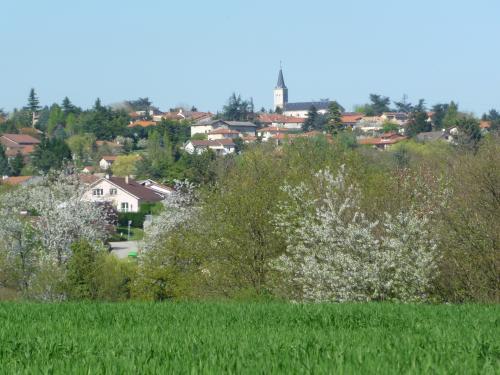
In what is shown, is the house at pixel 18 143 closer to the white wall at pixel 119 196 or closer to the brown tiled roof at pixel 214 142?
the brown tiled roof at pixel 214 142

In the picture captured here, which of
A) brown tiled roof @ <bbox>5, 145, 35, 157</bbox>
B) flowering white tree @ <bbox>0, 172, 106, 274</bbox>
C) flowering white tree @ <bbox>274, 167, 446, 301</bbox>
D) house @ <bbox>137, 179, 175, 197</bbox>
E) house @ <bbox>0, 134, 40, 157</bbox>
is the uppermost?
flowering white tree @ <bbox>274, 167, 446, 301</bbox>

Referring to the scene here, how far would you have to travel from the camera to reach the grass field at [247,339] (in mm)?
8695

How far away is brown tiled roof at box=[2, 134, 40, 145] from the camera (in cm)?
16919

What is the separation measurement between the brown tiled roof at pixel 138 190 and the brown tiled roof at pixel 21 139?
70.4 m

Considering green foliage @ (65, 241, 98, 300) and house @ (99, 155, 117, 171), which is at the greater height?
green foliage @ (65, 241, 98, 300)

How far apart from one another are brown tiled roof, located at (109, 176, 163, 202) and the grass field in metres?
78.3

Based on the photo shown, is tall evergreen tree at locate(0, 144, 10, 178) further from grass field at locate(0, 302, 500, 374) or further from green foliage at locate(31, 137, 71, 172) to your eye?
grass field at locate(0, 302, 500, 374)

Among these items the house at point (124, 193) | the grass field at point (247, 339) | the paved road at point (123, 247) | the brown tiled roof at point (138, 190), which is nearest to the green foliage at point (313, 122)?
the brown tiled roof at point (138, 190)

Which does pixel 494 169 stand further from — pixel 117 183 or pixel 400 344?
pixel 117 183

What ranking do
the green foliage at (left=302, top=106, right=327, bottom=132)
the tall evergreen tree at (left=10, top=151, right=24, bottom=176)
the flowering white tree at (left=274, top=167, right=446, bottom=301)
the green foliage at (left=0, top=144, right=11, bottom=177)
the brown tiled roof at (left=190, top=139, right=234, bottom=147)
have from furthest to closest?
the green foliage at (left=302, top=106, right=327, bottom=132) → the brown tiled roof at (left=190, top=139, right=234, bottom=147) → the tall evergreen tree at (left=10, top=151, right=24, bottom=176) → the green foliage at (left=0, top=144, right=11, bottom=177) → the flowering white tree at (left=274, top=167, right=446, bottom=301)

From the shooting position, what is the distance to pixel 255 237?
3303 cm

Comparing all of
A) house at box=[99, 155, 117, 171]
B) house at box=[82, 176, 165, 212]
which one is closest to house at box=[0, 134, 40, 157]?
house at box=[99, 155, 117, 171]

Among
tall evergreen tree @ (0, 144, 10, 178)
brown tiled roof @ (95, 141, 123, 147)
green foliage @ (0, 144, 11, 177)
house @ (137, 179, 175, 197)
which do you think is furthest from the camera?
brown tiled roof @ (95, 141, 123, 147)

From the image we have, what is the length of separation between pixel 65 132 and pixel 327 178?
6419 inches
